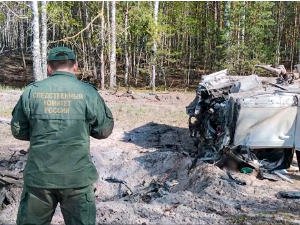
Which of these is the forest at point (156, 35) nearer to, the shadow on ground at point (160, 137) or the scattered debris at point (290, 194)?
the shadow on ground at point (160, 137)

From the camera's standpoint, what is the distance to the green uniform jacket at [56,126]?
123 inches

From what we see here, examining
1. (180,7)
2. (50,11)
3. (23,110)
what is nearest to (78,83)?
(23,110)

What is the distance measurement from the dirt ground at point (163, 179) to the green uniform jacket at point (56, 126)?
1.98m

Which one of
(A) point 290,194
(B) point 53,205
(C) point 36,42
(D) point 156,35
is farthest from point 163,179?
(D) point 156,35

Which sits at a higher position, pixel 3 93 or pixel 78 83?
pixel 78 83

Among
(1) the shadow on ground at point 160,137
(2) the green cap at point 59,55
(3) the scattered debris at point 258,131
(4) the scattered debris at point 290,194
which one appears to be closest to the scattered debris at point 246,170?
(3) the scattered debris at point 258,131

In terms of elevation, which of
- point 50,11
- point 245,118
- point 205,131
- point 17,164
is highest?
point 50,11

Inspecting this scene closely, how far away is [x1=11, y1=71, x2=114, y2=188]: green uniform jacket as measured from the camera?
312 cm

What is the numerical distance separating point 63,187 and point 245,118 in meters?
4.73

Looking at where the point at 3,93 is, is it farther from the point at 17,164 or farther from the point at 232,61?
the point at 232,61

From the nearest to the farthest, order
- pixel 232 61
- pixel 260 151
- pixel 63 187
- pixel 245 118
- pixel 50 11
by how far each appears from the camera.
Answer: pixel 63 187 < pixel 245 118 < pixel 260 151 < pixel 50 11 < pixel 232 61

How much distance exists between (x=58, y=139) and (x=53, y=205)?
559 millimetres

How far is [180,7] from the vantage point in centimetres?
3281

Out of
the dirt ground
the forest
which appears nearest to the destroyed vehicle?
the dirt ground
